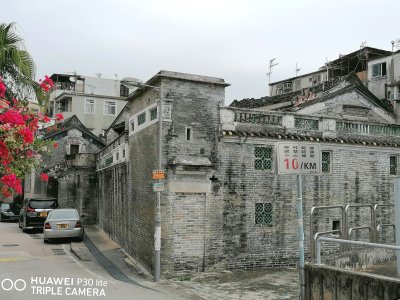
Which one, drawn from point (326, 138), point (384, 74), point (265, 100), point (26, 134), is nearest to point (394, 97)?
point (384, 74)

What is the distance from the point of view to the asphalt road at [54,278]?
35.9ft

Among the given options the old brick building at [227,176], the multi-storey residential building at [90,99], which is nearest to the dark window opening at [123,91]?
the multi-storey residential building at [90,99]

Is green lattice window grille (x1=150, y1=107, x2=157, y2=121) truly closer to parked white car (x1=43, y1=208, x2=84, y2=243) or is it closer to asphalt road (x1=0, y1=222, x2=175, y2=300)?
asphalt road (x1=0, y1=222, x2=175, y2=300)

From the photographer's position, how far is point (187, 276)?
1340 cm

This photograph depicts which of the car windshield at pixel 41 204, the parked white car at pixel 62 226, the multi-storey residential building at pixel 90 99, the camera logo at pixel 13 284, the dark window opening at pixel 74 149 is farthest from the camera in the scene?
the multi-storey residential building at pixel 90 99

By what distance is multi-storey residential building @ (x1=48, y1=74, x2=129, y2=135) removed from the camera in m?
46.7

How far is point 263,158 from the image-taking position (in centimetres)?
1530

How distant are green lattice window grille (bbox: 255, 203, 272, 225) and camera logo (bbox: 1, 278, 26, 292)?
23.8 feet

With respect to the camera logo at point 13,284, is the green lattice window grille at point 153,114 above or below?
above

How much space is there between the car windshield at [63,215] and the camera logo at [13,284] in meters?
7.48

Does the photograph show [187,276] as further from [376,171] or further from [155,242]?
[376,171]

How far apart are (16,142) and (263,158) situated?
30.5 ft

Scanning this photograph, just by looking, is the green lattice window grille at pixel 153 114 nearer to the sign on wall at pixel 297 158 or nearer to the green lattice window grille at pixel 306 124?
the green lattice window grille at pixel 306 124

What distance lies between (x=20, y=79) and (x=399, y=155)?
47.3 feet
